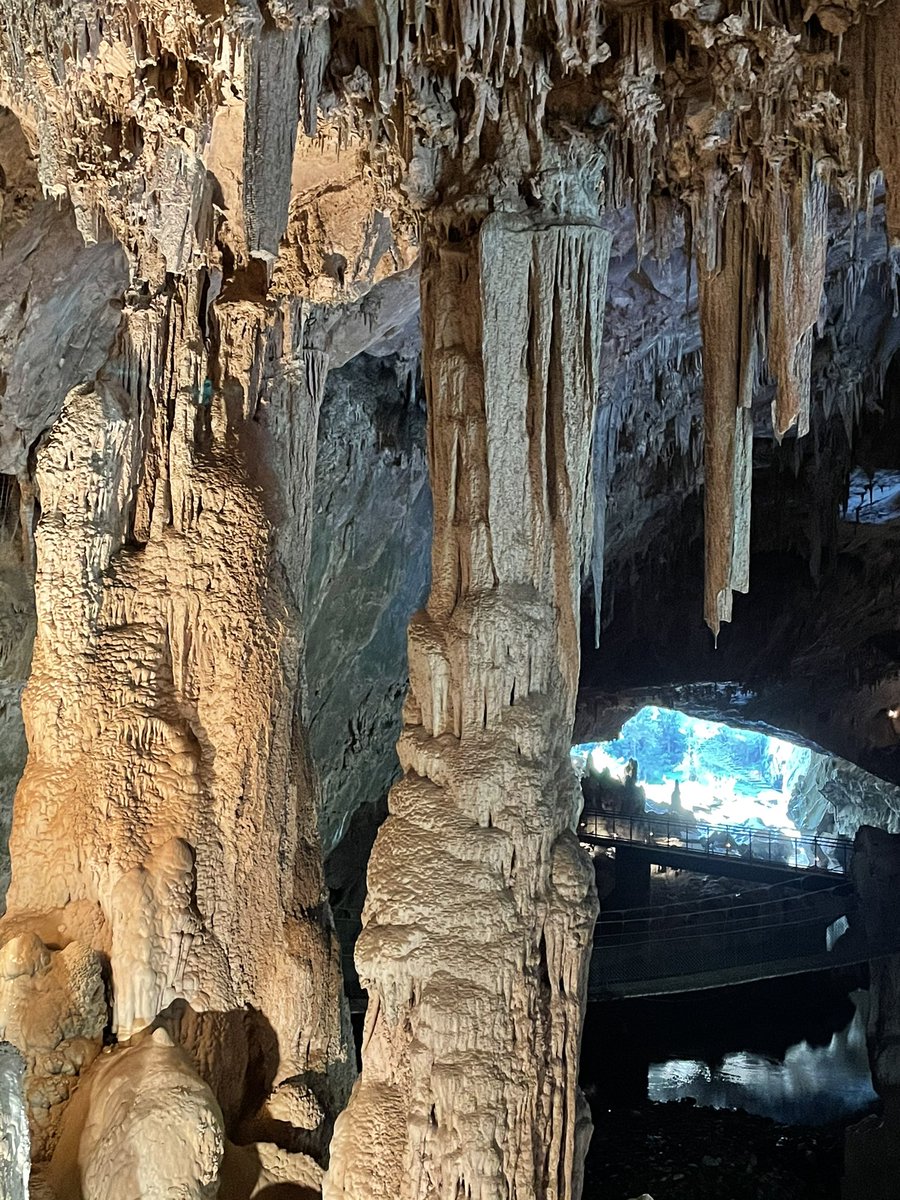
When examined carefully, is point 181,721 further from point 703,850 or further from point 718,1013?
point 703,850

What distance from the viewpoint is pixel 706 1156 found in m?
10.6

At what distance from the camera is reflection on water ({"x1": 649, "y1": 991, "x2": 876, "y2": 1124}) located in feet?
39.0

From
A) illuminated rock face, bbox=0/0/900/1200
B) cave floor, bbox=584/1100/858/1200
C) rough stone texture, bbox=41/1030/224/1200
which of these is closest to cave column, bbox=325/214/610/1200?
illuminated rock face, bbox=0/0/900/1200

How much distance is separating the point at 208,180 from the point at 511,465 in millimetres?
2037

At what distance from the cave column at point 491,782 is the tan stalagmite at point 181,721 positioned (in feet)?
3.19

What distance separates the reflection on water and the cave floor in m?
0.32

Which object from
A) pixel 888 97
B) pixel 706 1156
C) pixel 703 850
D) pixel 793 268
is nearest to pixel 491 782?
pixel 793 268

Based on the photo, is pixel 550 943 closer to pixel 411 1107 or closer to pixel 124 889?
pixel 411 1107

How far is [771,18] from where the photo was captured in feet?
15.3

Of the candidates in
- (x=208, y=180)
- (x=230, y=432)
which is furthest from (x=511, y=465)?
(x=208, y=180)

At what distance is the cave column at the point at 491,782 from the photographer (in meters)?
4.37

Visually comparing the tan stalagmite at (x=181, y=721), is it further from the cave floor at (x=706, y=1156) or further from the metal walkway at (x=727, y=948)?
the metal walkway at (x=727, y=948)

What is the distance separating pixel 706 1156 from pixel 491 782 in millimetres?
7615

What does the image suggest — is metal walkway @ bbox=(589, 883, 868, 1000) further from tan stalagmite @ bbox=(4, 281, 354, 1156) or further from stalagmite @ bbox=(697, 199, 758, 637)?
stalagmite @ bbox=(697, 199, 758, 637)
